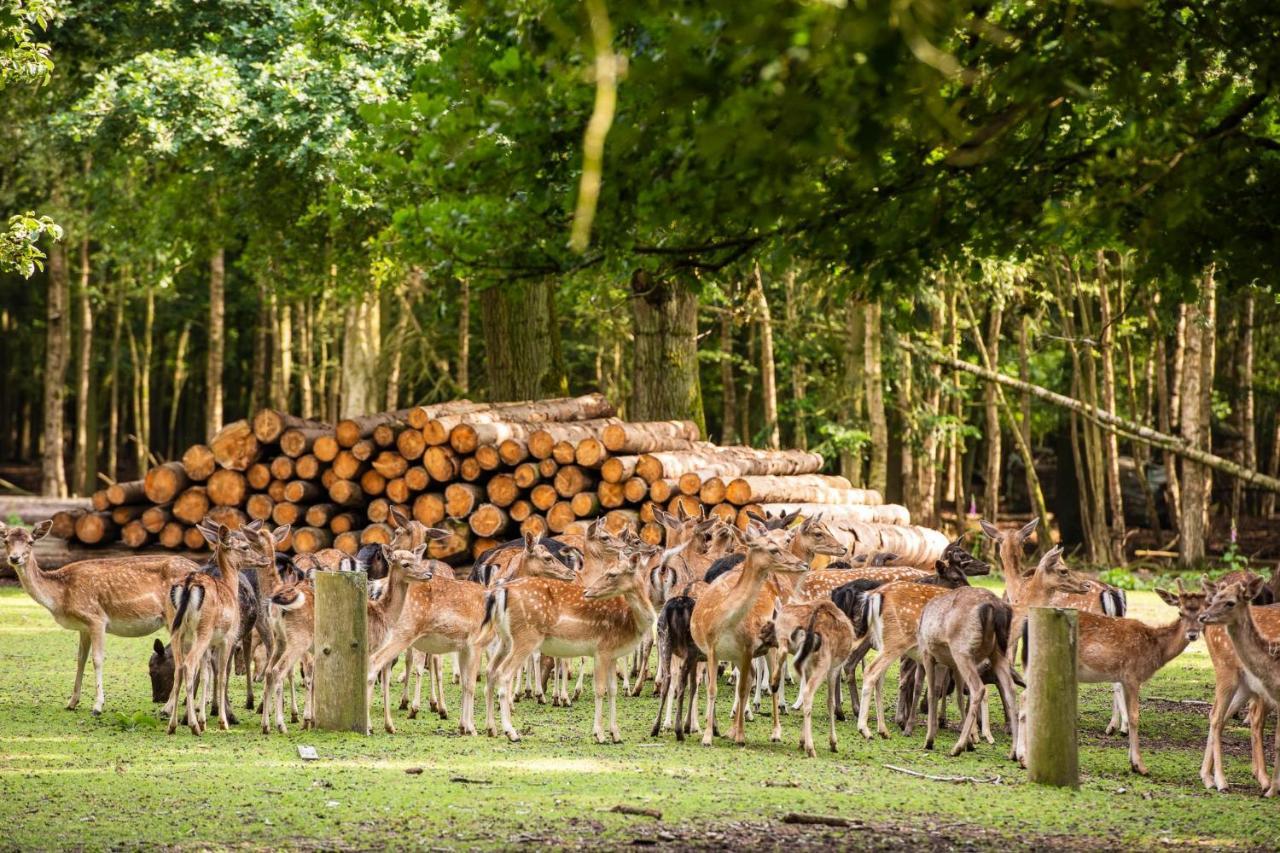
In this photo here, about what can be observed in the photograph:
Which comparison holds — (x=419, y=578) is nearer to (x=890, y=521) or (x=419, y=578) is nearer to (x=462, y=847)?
(x=462, y=847)

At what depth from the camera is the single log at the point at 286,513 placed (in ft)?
64.5

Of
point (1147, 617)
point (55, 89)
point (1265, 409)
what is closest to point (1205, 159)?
point (1147, 617)

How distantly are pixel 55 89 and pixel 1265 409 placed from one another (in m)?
27.5

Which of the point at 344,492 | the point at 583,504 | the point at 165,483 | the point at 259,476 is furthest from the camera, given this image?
the point at 165,483

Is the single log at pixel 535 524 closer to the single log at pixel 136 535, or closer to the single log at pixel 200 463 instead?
the single log at pixel 200 463

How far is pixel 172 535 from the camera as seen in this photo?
65.7 ft

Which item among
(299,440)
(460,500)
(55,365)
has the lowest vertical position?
(460,500)

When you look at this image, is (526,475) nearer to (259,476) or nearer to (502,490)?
(502,490)

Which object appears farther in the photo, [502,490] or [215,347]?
[215,347]

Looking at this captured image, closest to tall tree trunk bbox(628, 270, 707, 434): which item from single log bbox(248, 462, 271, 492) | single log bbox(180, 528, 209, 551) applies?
single log bbox(248, 462, 271, 492)

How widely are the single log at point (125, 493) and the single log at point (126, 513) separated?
0.08m

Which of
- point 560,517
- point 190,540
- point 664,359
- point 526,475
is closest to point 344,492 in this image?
point 190,540

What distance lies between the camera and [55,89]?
28.2 metres

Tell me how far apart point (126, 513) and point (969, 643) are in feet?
43.6
